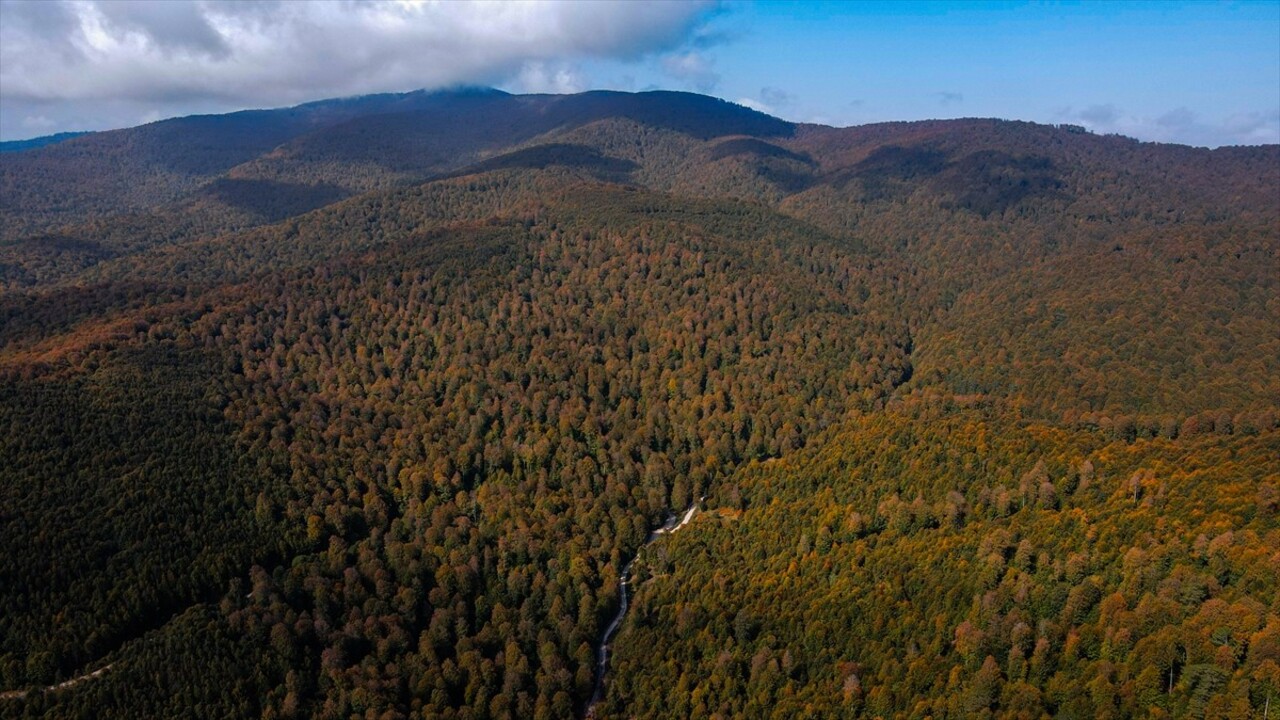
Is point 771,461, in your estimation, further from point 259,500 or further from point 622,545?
point 259,500

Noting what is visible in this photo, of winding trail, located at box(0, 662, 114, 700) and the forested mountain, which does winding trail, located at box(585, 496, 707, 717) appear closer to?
the forested mountain

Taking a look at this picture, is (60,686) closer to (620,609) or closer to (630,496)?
(620,609)

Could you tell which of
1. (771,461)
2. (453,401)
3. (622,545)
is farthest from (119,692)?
(771,461)

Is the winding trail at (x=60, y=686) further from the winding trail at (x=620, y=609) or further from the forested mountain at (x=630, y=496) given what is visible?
the winding trail at (x=620, y=609)

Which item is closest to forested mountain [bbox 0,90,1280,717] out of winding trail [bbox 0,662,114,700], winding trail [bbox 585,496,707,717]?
winding trail [bbox 0,662,114,700]

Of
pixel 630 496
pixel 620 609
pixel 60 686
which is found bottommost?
pixel 620 609

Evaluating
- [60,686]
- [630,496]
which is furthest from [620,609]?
[60,686]
